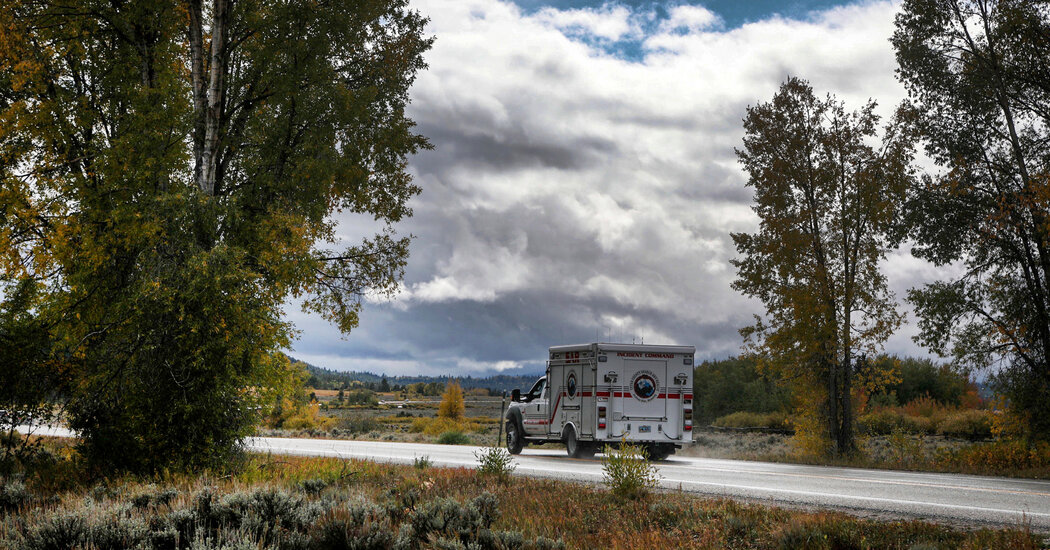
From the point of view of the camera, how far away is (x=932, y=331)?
2192cm

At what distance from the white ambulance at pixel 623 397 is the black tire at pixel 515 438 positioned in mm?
1842

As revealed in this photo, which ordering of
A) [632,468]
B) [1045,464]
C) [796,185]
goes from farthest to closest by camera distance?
[796,185] → [1045,464] → [632,468]

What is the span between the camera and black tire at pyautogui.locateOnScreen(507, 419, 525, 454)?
69.9 feet

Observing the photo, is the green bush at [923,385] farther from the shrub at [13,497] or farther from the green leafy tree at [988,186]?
the shrub at [13,497]

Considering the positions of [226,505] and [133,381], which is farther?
[133,381]

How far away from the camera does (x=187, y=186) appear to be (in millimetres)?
13273

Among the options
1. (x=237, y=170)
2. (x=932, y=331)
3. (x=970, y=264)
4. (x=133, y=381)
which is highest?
(x=237, y=170)

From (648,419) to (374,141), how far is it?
33.6ft

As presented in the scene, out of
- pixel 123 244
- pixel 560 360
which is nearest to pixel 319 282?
pixel 123 244

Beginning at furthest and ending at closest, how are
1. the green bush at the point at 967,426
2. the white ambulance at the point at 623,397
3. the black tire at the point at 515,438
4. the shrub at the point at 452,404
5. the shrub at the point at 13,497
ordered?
the shrub at the point at 452,404 → the green bush at the point at 967,426 → the black tire at the point at 515,438 → the white ambulance at the point at 623,397 → the shrub at the point at 13,497

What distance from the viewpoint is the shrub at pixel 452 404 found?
172 ft

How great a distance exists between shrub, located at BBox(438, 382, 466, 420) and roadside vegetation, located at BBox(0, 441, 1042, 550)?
42.8m

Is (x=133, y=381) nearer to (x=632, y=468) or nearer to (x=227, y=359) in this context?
(x=227, y=359)

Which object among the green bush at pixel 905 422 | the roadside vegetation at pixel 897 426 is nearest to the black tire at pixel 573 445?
the roadside vegetation at pixel 897 426
